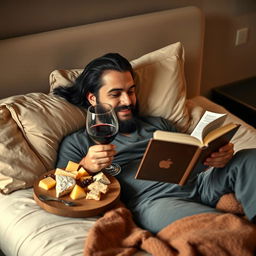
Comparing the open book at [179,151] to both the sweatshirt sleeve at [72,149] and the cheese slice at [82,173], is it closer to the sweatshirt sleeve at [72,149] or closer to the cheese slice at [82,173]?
the cheese slice at [82,173]

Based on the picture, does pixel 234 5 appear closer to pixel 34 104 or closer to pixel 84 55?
pixel 84 55

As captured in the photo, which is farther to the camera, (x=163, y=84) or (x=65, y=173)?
(x=163, y=84)

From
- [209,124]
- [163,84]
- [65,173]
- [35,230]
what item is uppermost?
[209,124]

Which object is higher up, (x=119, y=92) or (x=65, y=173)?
(x=119, y=92)

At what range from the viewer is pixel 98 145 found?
1506mm

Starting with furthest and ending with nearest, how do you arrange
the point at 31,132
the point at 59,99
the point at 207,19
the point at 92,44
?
the point at 207,19, the point at 92,44, the point at 59,99, the point at 31,132

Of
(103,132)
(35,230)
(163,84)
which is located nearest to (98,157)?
(103,132)

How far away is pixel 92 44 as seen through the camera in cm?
203

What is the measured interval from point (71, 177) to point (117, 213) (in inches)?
7.7

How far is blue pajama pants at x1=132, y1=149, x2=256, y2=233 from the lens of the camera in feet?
5.02

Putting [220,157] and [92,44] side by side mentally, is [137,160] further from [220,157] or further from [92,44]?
[92,44]

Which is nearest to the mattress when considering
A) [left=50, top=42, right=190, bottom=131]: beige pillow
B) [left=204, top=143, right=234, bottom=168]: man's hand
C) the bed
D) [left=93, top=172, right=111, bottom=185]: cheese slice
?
the bed

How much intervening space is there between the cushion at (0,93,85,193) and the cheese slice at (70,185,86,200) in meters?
0.21

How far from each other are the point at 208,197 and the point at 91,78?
0.65 meters
